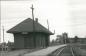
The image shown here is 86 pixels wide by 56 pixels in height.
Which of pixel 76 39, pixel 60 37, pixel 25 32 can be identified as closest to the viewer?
pixel 25 32

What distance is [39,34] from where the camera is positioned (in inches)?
2625

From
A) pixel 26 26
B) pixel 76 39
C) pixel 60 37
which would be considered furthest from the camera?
pixel 60 37

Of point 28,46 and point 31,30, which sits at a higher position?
point 31,30

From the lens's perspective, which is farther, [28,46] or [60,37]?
[60,37]

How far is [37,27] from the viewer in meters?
67.1

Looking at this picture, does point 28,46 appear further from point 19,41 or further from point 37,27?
point 37,27

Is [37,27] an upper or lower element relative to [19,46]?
upper

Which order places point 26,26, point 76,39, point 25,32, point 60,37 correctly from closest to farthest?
1. point 25,32
2. point 26,26
3. point 76,39
4. point 60,37

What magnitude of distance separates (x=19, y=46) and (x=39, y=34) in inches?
293

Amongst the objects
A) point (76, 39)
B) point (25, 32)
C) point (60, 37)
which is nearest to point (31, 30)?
point (25, 32)

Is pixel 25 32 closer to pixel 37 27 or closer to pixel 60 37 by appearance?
pixel 37 27

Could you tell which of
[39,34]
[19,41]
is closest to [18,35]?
[19,41]

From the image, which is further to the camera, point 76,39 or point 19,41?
point 76,39

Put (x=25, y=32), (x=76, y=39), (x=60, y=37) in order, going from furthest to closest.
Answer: (x=60, y=37) → (x=76, y=39) → (x=25, y=32)
